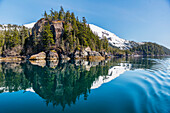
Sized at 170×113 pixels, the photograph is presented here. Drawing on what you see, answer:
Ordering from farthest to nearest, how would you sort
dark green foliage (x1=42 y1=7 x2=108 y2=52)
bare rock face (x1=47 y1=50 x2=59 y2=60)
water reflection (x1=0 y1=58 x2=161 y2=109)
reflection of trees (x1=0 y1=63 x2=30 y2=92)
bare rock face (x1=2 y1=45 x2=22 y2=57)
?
bare rock face (x1=2 y1=45 x2=22 y2=57)
dark green foliage (x1=42 y1=7 x2=108 y2=52)
bare rock face (x1=47 y1=50 x2=59 y2=60)
reflection of trees (x1=0 y1=63 x2=30 y2=92)
water reflection (x1=0 y1=58 x2=161 y2=109)

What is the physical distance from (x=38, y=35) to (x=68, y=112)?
9422cm

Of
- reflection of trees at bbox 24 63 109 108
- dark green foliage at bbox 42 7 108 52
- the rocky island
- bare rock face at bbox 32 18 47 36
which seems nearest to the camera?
reflection of trees at bbox 24 63 109 108

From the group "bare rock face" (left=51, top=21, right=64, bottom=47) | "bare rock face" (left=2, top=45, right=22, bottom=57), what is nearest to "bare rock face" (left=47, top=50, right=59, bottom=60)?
"bare rock face" (left=51, top=21, right=64, bottom=47)

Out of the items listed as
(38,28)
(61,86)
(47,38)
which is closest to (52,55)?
(47,38)

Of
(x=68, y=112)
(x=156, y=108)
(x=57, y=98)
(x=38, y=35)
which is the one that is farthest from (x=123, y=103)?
(x=38, y=35)

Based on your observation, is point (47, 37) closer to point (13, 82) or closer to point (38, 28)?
point (38, 28)

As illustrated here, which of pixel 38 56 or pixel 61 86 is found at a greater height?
pixel 38 56

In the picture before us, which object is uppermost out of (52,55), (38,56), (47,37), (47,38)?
(47,37)

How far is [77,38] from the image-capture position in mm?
91062

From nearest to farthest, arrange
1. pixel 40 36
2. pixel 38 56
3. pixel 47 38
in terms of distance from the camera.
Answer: pixel 38 56 → pixel 47 38 → pixel 40 36

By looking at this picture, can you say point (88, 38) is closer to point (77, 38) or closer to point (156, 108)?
point (77, 38)

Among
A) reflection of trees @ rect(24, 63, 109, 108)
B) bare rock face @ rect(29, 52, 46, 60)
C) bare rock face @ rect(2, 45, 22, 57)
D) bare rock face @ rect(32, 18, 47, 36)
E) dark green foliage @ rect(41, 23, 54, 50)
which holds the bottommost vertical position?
reflection of trees @ rect(24, 63, 109, 108)

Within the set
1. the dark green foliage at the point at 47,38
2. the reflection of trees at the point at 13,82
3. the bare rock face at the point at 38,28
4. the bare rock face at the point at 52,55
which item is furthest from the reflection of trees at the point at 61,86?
the bare rock face at the point at 38,28

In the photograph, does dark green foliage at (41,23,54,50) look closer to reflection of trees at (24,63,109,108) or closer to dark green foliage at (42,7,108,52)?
dark green foliage at (42,7,108,52)
